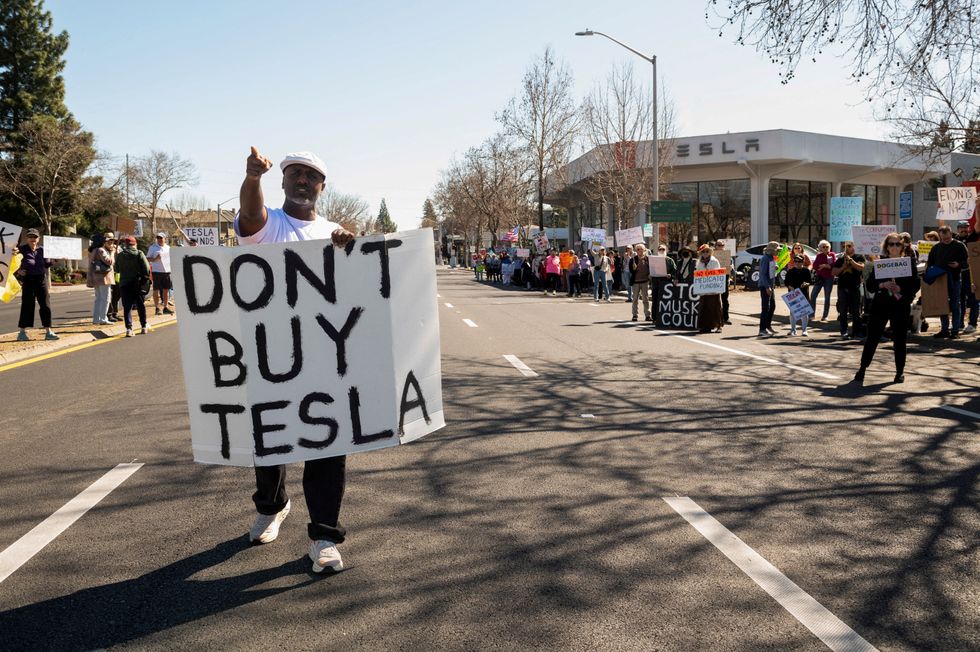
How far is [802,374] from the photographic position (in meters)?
10.7

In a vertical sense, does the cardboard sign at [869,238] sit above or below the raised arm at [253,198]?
below

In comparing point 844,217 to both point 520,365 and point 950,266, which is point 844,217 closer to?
point 950,266

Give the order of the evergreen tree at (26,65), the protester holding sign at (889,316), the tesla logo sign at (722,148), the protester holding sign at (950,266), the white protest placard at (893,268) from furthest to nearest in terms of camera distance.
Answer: the evergreen tree at (26,65), the tesla logo sign at (722,148), the protester holding sign at (950,266), the white protest placard at (893,268), the protester holding sign at (889,316)

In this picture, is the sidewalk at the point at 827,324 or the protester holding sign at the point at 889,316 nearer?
the protester holding sign at the point at 889,316

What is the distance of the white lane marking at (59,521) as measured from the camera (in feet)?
13.6

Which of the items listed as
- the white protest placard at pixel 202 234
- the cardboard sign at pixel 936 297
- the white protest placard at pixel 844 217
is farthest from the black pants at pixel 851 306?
the white protest placard at pixel 202 234

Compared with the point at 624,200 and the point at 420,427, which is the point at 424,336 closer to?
the point at 420,427

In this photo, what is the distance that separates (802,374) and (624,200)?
34.9 metres

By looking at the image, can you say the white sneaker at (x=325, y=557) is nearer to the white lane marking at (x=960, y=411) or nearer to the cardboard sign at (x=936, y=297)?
the white lane marking at (x=960, y=411)

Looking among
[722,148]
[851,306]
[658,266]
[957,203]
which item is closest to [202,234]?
[658,266]

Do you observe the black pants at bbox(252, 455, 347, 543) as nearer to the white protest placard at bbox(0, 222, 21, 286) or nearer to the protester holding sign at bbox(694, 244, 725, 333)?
the white protest placard at bbox(0, 222, 21, 286)

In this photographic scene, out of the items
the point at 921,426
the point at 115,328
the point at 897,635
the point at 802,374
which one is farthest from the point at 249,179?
the point at 115,328

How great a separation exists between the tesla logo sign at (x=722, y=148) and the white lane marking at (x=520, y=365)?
122 ft

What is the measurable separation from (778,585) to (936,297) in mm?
12823
